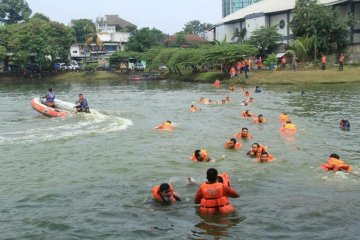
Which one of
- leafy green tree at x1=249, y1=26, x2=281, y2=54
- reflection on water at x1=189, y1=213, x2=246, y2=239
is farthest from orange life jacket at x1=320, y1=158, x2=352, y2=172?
leafy green tree at x1=249, y1=26, x2=281, y2=54

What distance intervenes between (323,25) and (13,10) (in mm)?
60727

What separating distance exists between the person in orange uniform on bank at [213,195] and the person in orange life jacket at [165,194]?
0.87m

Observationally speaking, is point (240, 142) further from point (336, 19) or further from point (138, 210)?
point (336, 19)

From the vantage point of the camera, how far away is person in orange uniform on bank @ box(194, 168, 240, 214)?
9.88 m

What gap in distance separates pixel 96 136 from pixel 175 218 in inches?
421

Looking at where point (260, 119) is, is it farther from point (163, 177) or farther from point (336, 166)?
point (163, 177)

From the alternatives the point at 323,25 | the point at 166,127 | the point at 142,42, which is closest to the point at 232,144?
the point at 166,127

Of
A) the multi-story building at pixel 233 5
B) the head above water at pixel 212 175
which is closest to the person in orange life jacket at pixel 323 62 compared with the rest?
the head above water at pixel 212 175

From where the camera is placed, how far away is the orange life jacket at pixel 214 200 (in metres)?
9.91

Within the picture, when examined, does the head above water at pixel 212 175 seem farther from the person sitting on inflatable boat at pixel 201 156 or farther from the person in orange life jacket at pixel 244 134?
the person in orange life jacket at pixel 244 134

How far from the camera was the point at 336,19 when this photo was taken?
48.3m

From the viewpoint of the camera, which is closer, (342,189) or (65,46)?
(342,189)

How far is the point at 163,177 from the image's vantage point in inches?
538

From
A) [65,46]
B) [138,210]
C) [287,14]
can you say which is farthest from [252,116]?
[65,46]
